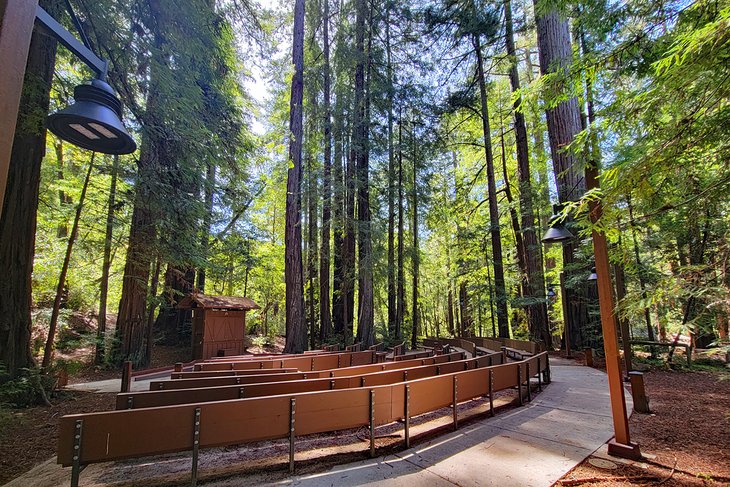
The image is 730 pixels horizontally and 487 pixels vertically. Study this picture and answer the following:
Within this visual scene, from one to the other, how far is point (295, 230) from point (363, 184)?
4.18m

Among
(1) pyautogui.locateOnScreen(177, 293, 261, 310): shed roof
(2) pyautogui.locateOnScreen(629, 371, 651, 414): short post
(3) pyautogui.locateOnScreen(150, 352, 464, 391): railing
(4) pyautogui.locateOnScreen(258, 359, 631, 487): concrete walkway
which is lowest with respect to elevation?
(4) pyautogui.locateOnScreen(258, 359, 631, 487): concrete walkway

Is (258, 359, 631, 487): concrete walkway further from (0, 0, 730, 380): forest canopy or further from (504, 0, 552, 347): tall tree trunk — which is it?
(504, 0, 552, 347): tall tree trunk

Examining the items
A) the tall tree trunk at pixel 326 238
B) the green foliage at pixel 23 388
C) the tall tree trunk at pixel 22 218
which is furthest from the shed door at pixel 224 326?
the tall tree trunk at pixel 22 218

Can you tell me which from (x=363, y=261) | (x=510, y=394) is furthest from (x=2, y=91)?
(x=363, y=261)

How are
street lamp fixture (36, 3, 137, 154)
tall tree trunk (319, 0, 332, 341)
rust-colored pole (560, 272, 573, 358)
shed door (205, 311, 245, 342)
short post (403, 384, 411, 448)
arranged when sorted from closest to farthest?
street lamp fixture (36, 3, 137, 154), short post (403, 384, 411, 448), rust-colored pole (560, 272, 573, 358), shed door (205, 311, 245, 342), tall tree trunk (319, 0, 332, 341)

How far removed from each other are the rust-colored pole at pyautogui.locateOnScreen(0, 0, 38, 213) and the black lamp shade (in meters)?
0.95

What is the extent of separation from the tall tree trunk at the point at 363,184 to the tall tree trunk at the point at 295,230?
301 centimetres

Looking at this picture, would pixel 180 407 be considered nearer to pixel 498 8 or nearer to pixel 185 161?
pixel 185 161

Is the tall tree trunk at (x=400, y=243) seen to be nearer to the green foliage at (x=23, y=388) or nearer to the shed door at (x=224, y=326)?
the shed door at (x=224, y=326)

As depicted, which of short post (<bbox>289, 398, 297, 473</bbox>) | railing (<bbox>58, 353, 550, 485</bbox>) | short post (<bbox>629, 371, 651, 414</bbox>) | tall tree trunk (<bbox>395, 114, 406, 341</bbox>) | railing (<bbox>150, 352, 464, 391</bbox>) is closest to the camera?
railing (<bbox>58, 353, 550, 485</bbox>)

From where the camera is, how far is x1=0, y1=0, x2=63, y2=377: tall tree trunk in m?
5.81

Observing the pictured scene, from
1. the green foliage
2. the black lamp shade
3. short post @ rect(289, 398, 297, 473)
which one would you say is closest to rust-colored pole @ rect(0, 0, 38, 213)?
the black lamp shade

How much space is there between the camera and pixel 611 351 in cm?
385

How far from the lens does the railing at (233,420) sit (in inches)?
105
